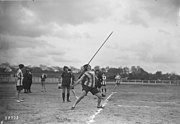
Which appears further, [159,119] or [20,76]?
[20,76]

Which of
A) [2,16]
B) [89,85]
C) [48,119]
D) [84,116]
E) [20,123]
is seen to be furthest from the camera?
[89,85]

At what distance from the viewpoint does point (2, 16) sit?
6871 millimetres

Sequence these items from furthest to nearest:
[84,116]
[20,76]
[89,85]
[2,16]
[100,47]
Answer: [20,76] → [100,47] → [89,85] → [84,116] → [2,16]

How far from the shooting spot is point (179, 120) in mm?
8414

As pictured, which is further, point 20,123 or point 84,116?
point 84,116

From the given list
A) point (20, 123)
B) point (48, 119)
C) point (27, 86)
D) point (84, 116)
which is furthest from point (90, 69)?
point (27, 86)

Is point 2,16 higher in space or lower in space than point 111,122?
higher

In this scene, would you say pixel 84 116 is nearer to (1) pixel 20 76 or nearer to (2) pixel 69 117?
(2) pixel 69 117

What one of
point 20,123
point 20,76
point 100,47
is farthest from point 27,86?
point 20,123

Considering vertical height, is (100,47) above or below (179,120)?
above

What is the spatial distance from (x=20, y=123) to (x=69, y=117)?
1631mm

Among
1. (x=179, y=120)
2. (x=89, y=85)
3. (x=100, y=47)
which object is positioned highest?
(x=100, y=47)

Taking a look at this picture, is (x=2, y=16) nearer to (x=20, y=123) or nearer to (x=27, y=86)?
(x=20, y=123)

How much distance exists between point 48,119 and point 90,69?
3588 millimetres
